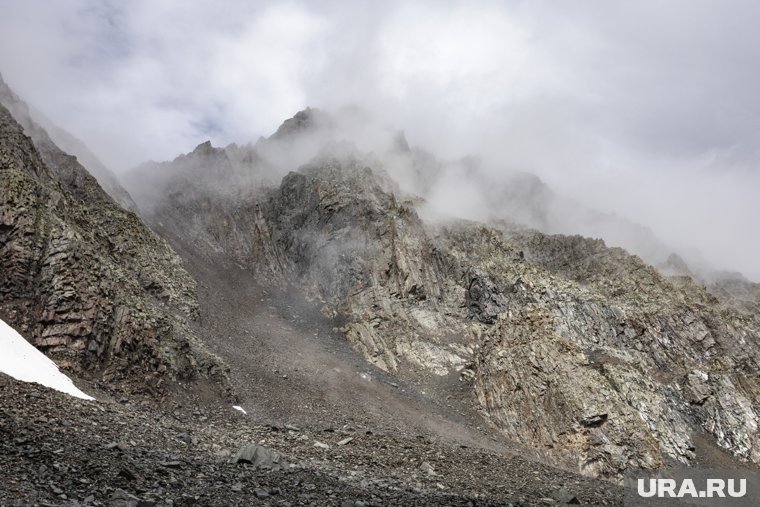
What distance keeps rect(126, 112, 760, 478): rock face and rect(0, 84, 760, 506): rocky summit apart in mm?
400

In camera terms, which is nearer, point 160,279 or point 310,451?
point 310,451

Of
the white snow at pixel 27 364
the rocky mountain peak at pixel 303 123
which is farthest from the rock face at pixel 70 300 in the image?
the rocky mountain peak at pixel 303 123

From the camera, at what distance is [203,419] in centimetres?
3164

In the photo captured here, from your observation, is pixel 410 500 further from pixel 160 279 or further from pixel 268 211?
pixel 268 211

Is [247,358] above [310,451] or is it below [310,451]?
above

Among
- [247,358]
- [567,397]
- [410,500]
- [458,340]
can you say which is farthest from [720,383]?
[410,500]

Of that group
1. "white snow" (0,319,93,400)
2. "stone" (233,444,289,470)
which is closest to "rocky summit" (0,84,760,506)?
"stone" (233,444,289,470)

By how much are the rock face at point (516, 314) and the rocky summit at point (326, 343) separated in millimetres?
400

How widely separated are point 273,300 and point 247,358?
31329 millimetres

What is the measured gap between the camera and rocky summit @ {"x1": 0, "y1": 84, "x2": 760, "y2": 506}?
63.3ft

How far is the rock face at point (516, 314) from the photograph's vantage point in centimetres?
5844

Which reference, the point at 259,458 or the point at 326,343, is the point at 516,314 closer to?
the point at 326,343

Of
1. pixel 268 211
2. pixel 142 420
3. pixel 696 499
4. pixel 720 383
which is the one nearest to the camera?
pixel 142 420

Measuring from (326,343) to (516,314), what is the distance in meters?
28.6
